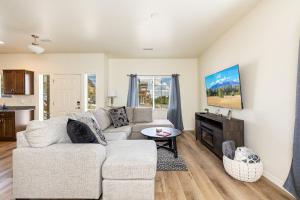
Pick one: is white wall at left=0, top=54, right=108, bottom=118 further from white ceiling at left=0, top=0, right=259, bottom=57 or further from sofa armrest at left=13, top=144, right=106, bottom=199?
sofa armrest at left=13, top=144, right=106, bottom=199

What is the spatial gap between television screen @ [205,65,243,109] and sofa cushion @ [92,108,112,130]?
8.31 feet

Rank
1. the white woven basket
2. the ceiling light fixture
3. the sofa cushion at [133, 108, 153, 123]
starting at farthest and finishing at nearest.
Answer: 1. the sofa cushion at [133, 108, 153, 123]
2. the ceiling light fixture
3. the white woven basket

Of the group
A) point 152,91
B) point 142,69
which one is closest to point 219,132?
point 152,91

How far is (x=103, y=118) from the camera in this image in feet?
12.9

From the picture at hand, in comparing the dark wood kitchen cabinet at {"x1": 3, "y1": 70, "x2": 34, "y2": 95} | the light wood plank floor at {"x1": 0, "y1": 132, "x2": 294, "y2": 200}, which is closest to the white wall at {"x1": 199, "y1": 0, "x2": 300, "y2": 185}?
the light wood plank floor at {"x1": 0, "y1": 132, "x2": 294, "y2": 200}

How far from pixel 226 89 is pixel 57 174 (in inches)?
120

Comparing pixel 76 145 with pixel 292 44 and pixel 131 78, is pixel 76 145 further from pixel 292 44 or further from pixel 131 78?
pixel 131 78

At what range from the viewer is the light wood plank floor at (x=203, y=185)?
204cm

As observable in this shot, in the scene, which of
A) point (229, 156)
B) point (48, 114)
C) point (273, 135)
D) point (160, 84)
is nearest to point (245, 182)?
point (229, 156)

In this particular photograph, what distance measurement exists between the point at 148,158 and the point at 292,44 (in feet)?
6.92

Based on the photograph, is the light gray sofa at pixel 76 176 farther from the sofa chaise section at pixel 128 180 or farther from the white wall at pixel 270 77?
the white wall at pixel 270 77

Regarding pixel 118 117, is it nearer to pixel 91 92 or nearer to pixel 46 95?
pixel 91 92

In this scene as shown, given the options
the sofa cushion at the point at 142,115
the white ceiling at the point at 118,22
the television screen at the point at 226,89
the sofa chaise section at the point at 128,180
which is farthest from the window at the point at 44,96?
the television screen at the point at 226,89

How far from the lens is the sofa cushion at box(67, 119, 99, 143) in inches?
82.0
